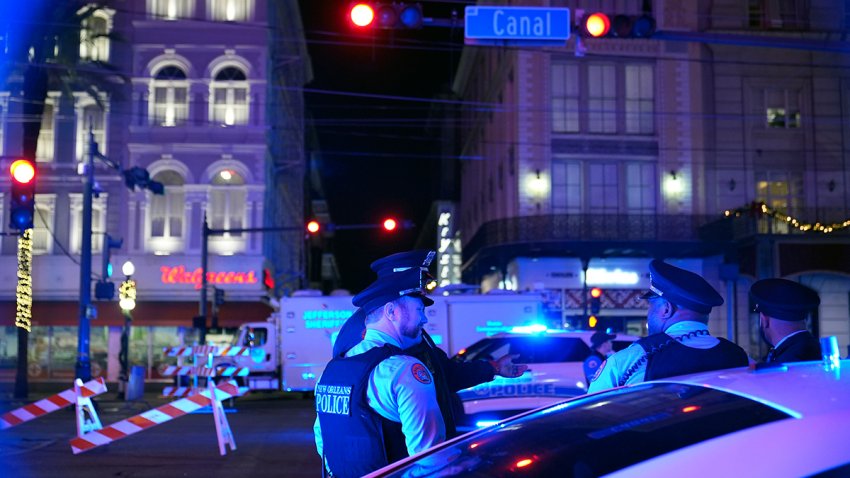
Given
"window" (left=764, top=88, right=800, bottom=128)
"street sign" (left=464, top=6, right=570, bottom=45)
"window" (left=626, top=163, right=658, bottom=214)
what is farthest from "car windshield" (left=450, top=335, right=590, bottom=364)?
"window" (left=764, top=88, right=800, bottom=128)

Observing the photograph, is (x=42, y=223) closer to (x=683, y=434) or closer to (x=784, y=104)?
(x=784, y=104)

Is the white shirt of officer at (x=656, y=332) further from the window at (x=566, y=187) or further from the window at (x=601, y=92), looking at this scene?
the window at (x=601, y=92)

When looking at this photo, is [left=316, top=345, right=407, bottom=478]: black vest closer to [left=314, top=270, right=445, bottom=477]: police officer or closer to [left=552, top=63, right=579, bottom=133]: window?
[left=314, top=270, right=445, bottom=477]: police officer

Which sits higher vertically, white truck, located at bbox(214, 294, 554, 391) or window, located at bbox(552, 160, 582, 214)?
window, located at bbox(552, 160, 582, 214)

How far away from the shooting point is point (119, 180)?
3491 cm

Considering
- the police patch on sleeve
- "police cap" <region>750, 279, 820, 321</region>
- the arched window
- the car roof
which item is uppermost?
the arched window

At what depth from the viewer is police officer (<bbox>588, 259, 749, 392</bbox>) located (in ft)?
13.7

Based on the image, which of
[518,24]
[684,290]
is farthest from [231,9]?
[684,290]

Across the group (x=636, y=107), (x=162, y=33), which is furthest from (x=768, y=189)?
(x=162, y=33)

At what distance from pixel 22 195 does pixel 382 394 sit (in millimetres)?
12420

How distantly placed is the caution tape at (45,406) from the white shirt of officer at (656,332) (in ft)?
35.4

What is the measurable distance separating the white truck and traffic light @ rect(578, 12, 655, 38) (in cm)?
1257

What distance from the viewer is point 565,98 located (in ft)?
111

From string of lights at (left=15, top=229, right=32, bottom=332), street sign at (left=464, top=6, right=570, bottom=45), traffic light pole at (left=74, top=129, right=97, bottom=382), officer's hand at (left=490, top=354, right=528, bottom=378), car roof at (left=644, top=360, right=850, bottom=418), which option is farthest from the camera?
string of lights at (left=15, top=229, right=32, bottom=332)
